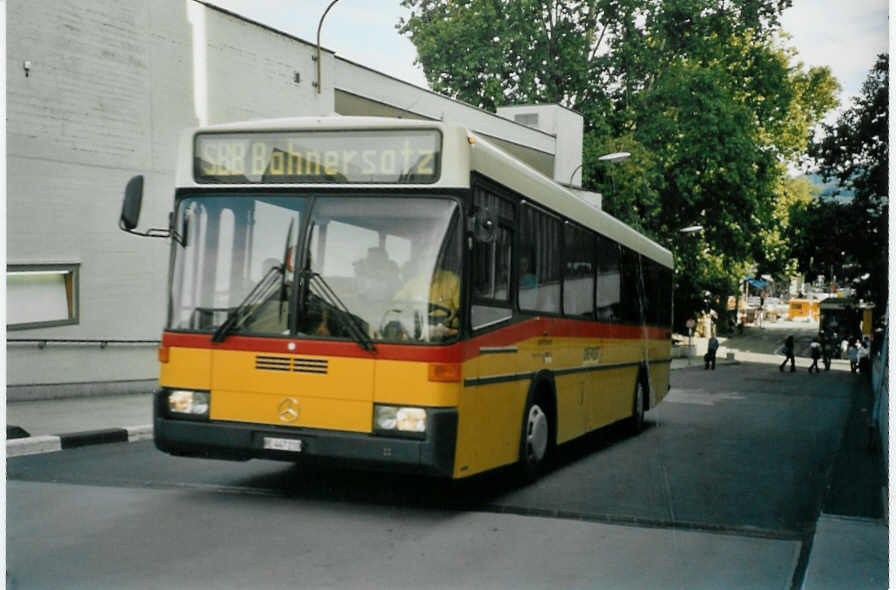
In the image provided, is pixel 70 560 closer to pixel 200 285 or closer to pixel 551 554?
pixel 200 285

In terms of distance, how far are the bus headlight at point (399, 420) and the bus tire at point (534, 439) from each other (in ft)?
5.84

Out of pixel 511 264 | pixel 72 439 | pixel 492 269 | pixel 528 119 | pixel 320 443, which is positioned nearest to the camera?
pixel 320 443

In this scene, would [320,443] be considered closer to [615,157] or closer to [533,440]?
[533,440]

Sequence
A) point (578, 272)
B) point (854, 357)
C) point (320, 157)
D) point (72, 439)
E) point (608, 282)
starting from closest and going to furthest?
point (320, 157) < point (578, 272) < point (72, 439) < point (608, 282) < point (854, 357)

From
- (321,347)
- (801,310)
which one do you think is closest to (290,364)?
(321,347)

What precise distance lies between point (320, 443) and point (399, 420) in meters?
0.59

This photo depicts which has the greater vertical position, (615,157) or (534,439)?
(615,157)

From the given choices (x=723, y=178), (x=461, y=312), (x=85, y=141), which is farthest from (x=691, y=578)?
(x=723, y=178)

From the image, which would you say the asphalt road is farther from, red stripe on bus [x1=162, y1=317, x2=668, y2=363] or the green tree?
the green tree

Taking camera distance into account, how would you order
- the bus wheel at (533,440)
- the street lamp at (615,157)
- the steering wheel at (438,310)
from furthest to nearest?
the street lamp at (615,157) → the bus wheel at (533,440) → the steering wheel at (438,310)

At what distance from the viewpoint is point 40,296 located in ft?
52.5

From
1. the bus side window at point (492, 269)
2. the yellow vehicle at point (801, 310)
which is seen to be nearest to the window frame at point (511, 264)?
the bus side window at point (492, 269)

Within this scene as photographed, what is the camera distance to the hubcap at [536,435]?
28.6ft

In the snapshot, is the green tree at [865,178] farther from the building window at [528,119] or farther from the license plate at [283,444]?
the building window at [528,119]
